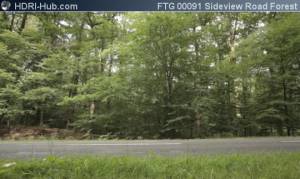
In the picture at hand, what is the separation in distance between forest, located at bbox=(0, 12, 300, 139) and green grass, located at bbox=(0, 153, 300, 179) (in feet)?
35.4

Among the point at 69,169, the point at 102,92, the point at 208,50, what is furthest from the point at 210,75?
the point at 69,169

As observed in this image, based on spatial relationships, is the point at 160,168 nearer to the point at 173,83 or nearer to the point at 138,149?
the point at 138,149

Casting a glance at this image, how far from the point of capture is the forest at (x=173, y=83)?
17.9 metres

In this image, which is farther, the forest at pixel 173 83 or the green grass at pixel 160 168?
the forest at pixel 173 83

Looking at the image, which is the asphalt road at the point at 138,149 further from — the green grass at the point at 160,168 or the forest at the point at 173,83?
the forest at the point at 173,83

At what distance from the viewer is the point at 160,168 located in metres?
6.00

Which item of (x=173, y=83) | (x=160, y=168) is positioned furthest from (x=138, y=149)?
(x=173, y=83)

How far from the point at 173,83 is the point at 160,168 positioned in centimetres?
1296

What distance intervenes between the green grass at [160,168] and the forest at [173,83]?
10.8 m

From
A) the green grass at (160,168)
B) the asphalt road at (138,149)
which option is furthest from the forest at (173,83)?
the green grass at (160,168)

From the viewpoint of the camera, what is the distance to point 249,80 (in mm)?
19047

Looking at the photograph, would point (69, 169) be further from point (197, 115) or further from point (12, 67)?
point (12, 67)

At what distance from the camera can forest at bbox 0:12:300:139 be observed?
17.9 metres

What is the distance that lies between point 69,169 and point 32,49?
1621 cm
